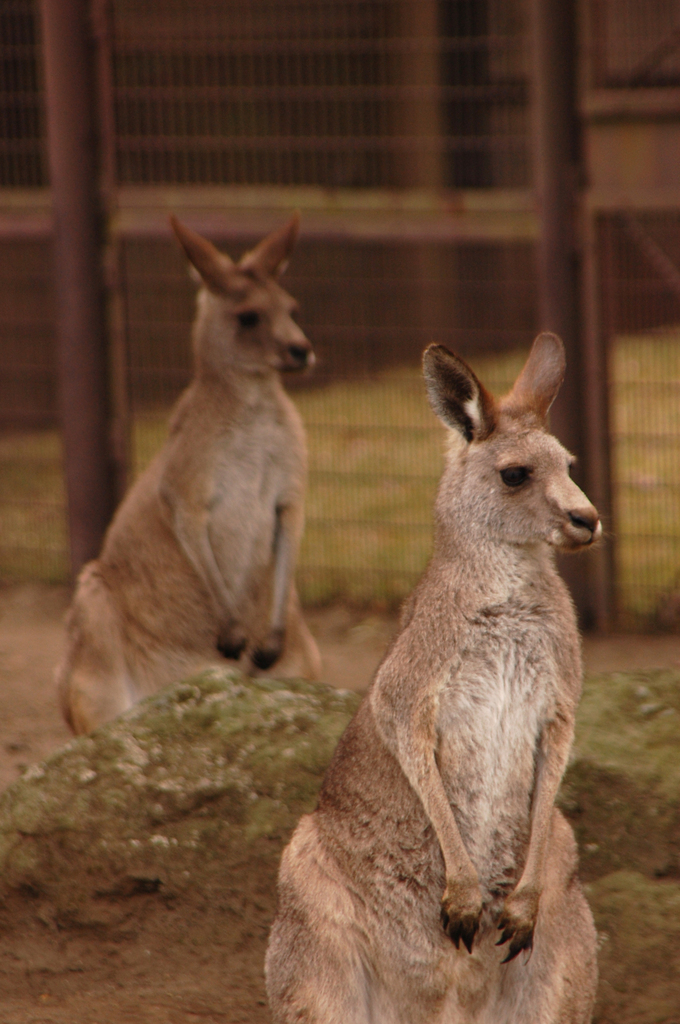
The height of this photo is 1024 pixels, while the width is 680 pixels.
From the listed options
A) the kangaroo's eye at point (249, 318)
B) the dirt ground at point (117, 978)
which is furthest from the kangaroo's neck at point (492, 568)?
the kangaroo's eye at point (249, 318)

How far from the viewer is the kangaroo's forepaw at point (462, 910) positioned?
2336mm

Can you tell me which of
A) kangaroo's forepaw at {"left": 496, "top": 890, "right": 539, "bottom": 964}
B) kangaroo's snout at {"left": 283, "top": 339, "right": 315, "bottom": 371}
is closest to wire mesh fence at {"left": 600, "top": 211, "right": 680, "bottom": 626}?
kangaroo's snout at {"left": 283, "top": 339, "right": 315, "bottom": 371}

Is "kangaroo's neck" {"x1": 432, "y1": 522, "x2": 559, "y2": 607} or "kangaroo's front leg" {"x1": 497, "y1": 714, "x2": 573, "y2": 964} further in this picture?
"kangaroo's neck" {"x1": 432, "y1": 522, "x2": 559, "y2": 607}

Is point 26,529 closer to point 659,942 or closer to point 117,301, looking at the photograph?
point 117,301

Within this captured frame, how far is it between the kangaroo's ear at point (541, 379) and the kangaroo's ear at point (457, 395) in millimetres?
75

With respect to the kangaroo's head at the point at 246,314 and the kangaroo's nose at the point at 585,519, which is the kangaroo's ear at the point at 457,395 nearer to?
the kangaroo's nose at the point at 585,519

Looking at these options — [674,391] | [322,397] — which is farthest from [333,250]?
[674,391]

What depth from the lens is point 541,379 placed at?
2613 mm

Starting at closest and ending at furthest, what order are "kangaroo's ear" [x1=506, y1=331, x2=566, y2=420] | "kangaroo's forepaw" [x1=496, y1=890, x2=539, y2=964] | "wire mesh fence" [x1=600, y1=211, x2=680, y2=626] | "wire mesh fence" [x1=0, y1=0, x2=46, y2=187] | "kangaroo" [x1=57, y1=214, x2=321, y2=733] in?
"kangaroo's forepaw" [x1=496, y1=890, x2=539, y2=964]
"kangaroo's ear" [x1=506, y1=331, x2=566, y2=420]
"kangaroo" [x1=57, y1=214, x2=321, y2=733]
"wire mesh fence" [x1=600, y1=211, x2=680, y2=626]
"wire mesh fence" [x1=0, y1=0, x2=46, y2=187]

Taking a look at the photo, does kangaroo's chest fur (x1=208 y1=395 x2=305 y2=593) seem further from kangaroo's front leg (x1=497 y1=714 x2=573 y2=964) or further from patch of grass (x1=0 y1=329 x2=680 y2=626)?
kangaroo's front leg (x1=497 y1=714 x2=573 y2=964)

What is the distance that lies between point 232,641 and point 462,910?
2.06 meters

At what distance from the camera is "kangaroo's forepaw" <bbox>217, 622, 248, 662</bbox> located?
4.30m

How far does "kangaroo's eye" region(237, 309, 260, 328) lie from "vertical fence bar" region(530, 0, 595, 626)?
135cm

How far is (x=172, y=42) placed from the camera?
6.01 meters
